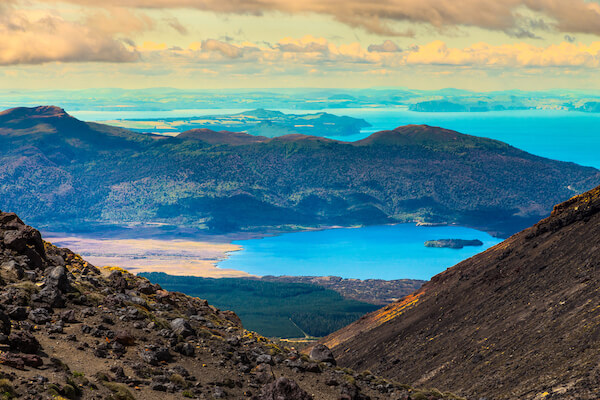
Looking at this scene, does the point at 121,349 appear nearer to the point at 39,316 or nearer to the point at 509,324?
the point at 39,316

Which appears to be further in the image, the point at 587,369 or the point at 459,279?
the point at 459,279

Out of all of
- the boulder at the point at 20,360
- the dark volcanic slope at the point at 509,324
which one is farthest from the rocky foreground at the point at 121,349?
the dark volcanic slope at the point at 509,324

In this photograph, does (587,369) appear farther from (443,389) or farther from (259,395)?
(259,395)

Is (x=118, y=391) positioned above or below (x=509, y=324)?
below

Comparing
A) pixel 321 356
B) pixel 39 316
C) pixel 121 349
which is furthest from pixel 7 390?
pixel 321 356

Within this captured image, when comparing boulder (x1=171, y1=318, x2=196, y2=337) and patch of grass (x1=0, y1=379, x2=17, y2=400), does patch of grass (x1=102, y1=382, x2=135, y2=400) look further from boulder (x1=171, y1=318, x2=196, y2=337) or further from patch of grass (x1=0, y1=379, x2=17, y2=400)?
boulder (x1=171, y1=318, x2=196, y2=337)

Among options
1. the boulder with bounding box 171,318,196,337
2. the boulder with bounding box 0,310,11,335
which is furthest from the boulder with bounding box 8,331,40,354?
the boulder with bounding box 171,318,196,337

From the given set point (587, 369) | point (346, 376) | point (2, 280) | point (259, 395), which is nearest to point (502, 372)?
point (587, 369)

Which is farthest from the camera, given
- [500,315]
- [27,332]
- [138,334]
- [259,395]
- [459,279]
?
[459,279]
